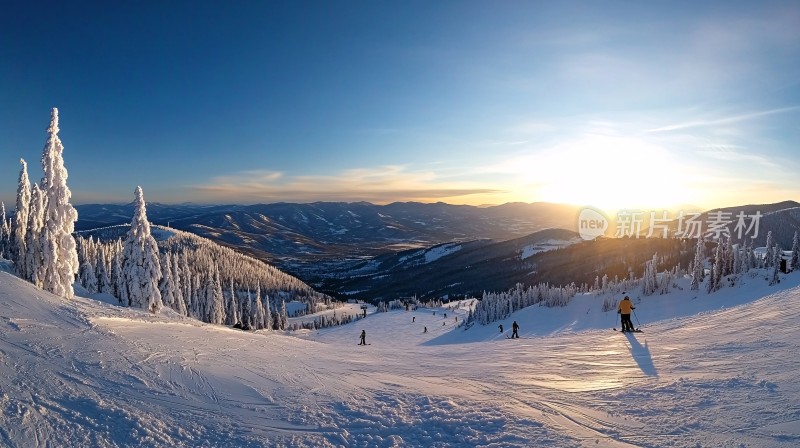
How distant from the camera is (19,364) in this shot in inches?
421

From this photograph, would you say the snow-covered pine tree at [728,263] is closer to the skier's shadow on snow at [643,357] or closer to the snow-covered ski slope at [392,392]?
the snow-covered ski slope at [392,392]

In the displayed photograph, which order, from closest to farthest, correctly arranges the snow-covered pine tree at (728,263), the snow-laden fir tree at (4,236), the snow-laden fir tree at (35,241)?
the snow-laden fir tree at (35,241) < the snow-covered pine tree at (728,263) < the snow-laden fir tree at (4,236)

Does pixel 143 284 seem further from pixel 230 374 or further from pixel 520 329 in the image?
pixel 520 329

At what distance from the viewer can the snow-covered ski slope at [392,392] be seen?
312 inches

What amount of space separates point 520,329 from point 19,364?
43572 mm

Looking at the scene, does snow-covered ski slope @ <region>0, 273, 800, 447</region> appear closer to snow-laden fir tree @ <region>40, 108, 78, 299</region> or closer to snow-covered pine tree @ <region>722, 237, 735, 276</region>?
snow-laden fir tree @ <region>40, 108, 78, 299</region>

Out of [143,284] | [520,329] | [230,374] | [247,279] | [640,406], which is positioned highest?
[640,406]

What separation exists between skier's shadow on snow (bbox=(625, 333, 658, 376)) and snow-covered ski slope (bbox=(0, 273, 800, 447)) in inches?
4.2

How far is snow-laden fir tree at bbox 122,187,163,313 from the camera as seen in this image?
124ft

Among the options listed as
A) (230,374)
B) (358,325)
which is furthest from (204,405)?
(358,325)

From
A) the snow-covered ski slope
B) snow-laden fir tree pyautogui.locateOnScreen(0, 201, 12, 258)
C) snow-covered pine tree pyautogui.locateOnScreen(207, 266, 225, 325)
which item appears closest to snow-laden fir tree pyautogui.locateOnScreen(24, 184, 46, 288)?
the snow-covered ski slope

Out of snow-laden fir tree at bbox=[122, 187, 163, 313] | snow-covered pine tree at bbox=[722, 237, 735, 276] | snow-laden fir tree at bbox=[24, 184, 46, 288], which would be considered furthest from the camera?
snow-laden fir tree at bbox=[122, 187, 163, 313]

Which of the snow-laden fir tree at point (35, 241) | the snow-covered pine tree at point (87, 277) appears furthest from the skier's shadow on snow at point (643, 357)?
the snow-covered pine tree at point (87, 277)

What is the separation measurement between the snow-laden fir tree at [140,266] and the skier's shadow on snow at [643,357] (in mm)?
38340
